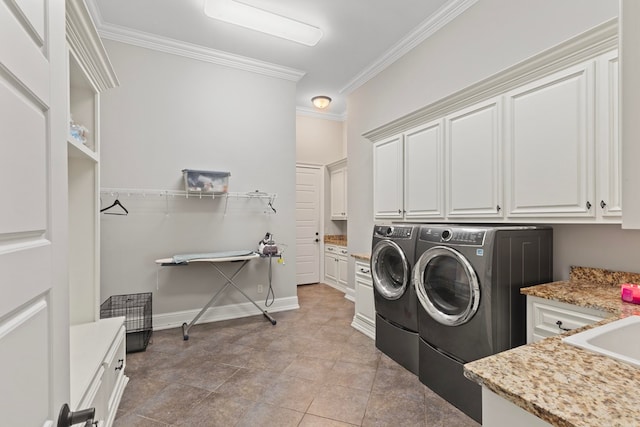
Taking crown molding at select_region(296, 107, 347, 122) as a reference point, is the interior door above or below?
below

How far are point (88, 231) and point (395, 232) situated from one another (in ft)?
7.64

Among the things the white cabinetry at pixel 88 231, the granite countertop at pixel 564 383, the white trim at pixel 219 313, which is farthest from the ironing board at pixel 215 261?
the granite countertop at pixel 564 383

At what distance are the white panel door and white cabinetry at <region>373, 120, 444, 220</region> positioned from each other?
92.4 inches

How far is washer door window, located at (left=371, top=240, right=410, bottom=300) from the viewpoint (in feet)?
8.58

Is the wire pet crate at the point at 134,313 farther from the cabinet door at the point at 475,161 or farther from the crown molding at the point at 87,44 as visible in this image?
the cabinet door at the point at 475,161

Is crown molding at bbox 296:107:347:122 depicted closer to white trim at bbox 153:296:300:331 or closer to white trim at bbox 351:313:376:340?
white trim at bbox 153:296:300:331

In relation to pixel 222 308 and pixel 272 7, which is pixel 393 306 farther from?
pixel 272 7

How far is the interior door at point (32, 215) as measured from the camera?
19.0 inches

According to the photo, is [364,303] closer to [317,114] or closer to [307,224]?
[307,224]

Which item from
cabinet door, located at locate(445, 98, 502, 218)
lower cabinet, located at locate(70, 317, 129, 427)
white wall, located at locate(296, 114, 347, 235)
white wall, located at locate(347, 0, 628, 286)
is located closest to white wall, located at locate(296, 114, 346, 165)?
white wall, located at locate(296, 114, 347, 235)

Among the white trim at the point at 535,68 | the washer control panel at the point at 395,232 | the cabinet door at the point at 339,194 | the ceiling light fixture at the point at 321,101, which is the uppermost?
the ceiling light fixture at the point at 321,101

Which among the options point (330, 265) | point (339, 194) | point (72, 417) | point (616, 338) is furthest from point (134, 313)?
point (616, 338)

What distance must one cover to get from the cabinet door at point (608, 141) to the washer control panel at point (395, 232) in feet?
3.95

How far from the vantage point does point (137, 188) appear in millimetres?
3400
